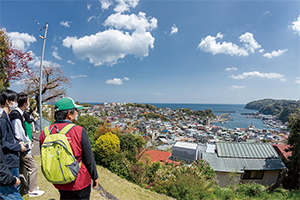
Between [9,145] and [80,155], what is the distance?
115 cm

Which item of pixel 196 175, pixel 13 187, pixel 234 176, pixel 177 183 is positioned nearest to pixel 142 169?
pixel 177 183

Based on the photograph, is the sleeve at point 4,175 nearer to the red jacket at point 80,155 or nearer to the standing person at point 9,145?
the standing person at point 9,145

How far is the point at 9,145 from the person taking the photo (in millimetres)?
1683

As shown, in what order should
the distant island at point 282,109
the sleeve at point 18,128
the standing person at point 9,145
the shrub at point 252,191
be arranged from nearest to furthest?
the standing person at point 9,145 < the sleeve at point 18,128 < the shrub at point 252,191 < the distant island at point 282,109

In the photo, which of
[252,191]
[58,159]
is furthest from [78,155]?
[252,191]

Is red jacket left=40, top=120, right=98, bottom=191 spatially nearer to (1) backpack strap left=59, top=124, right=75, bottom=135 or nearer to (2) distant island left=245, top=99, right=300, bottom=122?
(1) backpack strap left=59, top=124, right=75, bottom=135

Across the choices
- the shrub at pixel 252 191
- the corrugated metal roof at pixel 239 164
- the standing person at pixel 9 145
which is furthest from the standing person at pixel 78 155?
the corrugated metal roof at pixel 239 164

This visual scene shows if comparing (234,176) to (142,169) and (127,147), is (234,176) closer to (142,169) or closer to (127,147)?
(142,169)

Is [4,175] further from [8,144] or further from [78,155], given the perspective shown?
[78,155]

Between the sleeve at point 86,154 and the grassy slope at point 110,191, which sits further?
the grassy slope at point 110,191

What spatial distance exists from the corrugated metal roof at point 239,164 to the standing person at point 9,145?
29.6ft

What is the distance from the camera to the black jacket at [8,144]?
1.64 metres

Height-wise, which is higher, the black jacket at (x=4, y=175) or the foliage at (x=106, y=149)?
the black jacket at (x=4, y=175)

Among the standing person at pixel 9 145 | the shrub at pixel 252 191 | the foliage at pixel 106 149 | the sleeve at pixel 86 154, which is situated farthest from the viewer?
the shrub at pixel 252 191
